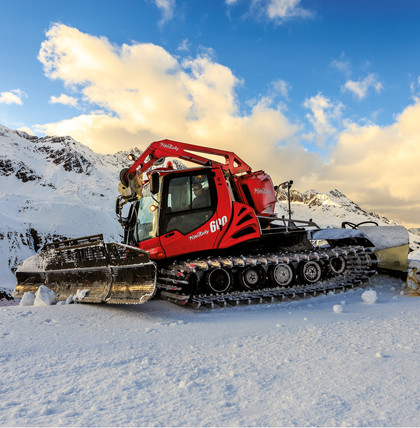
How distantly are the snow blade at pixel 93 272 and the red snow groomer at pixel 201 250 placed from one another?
22 mm

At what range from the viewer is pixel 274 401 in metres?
2.27

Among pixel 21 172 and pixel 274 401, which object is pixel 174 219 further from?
pixel 21 172

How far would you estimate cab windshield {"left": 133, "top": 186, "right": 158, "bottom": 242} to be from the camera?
675 cm

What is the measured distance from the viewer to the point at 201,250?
6.69 metres

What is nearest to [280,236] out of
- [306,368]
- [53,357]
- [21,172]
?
[306,368]

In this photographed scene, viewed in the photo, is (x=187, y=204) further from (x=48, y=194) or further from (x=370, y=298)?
(x=48, y=194)

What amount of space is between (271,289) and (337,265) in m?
1.98

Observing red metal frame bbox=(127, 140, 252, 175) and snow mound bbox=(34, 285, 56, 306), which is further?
red metal frame bbox=(127, 140, 252, 175)

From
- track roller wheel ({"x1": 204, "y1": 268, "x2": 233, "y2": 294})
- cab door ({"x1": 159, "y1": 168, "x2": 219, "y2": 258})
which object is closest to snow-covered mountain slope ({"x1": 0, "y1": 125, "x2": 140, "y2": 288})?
cab door ({"x1": 159, "y1": 168, "x2": 219, "y2": 258})

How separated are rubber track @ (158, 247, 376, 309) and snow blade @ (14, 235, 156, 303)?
54 centimetres

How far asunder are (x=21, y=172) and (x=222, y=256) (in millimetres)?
123653

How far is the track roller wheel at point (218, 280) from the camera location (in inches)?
254

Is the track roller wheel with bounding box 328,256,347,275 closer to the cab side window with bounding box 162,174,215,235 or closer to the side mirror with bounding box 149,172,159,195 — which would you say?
the cab side window with bounding box 162,174,215,235

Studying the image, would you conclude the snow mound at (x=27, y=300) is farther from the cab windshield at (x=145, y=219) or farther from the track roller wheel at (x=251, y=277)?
the track roller wheel at (x=251, y=277)
